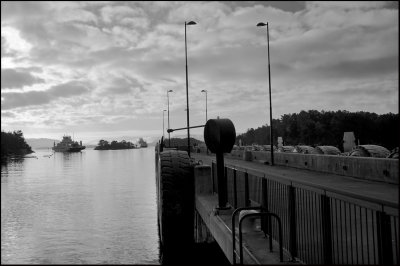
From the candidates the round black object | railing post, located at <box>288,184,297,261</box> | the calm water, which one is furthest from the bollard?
the calm water

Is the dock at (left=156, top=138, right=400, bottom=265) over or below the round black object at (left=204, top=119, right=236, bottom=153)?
below

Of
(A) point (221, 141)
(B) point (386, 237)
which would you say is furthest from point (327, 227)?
(A) point (221, 141)

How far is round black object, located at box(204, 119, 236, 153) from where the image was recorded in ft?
35.7

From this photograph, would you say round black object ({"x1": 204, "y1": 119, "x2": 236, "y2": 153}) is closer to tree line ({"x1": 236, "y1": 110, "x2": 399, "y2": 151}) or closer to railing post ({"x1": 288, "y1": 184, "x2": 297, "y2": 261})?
railing post ({"x1": 288, "y1": 184, "x2": 297, "y2": 261})

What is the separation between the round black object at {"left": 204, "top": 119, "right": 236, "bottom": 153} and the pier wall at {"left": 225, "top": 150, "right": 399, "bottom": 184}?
399 inches

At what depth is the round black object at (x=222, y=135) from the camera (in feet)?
35.7

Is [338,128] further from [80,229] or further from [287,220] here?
[287,220]

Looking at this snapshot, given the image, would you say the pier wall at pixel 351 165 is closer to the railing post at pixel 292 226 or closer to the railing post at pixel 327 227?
the railing post at pixel 292 226

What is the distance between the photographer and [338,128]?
124000mm

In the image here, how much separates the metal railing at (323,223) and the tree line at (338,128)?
102190mm

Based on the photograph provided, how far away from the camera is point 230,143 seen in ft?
35.9

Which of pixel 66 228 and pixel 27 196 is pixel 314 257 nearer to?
pixel 66 228

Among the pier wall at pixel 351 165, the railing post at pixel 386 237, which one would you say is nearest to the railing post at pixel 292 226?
the railing post at pixel 386 237

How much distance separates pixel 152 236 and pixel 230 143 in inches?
712
